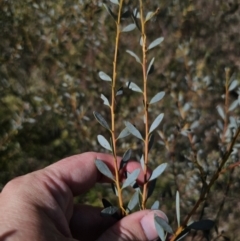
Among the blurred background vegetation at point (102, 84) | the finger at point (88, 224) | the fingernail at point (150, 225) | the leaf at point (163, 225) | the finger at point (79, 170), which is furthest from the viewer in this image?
the blurred background vegetation at point (102, 84)

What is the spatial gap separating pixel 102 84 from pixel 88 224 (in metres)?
1.36

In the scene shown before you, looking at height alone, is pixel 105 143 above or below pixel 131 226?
above

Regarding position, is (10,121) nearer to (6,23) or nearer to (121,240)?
(6,23)

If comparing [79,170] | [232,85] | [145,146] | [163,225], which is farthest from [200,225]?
[79,170]

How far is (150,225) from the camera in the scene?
50.1 inches

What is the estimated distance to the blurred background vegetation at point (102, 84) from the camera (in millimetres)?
2535

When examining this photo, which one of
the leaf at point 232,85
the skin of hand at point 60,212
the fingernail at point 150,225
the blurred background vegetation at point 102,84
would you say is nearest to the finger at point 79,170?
the skin of hand at point 60,212

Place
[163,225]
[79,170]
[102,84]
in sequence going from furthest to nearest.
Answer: [102,84], [79,170], [163,225]

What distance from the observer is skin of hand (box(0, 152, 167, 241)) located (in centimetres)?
115

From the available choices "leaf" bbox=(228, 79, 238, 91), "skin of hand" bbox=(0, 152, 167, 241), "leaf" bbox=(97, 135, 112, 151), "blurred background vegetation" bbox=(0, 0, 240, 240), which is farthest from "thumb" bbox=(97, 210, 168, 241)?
"blurred background vegetation" bbox=(0, 0, 240, 240)

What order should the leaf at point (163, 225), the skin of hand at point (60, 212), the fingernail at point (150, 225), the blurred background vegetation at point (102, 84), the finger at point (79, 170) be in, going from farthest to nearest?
the blurred background vegetation at point (102, 84)
the finger at point (79, 170)
the fingernail at point (150, 225)
the skin of hand at point (60, 212)
the leaf at point (163, 225)

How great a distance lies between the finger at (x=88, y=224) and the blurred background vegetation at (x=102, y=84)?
83 centimetres

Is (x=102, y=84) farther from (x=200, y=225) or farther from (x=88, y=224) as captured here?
(x=200, y=225)

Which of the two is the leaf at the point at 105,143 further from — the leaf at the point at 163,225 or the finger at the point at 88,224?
the finger at the point at 88,224
